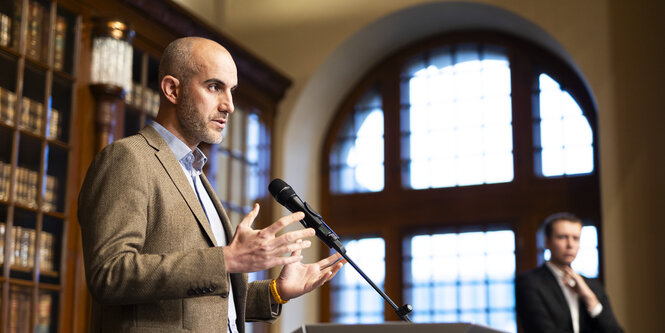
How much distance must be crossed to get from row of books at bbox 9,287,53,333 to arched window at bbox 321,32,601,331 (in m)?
2.63

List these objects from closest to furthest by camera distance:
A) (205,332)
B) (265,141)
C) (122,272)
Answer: (122,272)
(205,332)
(265,141)

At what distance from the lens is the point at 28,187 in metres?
3.96

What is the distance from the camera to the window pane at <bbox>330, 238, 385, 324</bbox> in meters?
6.16

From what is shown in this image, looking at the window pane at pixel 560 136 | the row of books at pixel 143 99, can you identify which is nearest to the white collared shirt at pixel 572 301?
the window pane at pixel 560 136

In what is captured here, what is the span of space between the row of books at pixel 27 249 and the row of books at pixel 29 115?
0.48 metres

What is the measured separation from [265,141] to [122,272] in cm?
450

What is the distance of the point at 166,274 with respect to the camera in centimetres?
171

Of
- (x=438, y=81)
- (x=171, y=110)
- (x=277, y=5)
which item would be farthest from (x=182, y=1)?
(x=171, y=110)

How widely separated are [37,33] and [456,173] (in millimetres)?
3157

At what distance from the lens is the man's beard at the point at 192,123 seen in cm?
200

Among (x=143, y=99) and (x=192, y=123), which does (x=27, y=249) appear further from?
(x=192, y=123)

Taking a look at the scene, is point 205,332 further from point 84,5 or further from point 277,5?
point 277,5

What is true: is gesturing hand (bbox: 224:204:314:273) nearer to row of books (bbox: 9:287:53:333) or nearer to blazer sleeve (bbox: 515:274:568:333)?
row of books (bbox: 9:287:53:333)

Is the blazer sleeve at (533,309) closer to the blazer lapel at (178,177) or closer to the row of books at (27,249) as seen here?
the row of books at (27,249)
